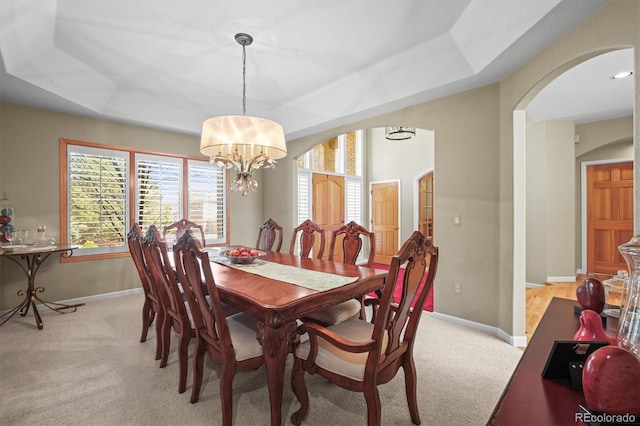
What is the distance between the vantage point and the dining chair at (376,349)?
4.68 feet

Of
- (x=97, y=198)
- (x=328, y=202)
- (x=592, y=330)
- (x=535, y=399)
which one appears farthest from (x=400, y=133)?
(x=535, y=399)

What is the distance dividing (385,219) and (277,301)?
→ 5791 millimetres

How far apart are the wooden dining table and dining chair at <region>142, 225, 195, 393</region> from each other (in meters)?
0.29

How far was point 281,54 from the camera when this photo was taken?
3146 mm

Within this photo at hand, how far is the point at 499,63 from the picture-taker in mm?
2648

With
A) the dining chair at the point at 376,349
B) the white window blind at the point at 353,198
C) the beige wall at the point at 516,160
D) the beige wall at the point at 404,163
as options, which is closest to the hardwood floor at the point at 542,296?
the beige wall at the point at 516,160

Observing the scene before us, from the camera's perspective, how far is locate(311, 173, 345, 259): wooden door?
6516 millimetres

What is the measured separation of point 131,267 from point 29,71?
2.70 meters

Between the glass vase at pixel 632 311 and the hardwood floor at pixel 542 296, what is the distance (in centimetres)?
263

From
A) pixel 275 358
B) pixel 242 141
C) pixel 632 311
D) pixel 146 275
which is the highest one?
pixel 242 141

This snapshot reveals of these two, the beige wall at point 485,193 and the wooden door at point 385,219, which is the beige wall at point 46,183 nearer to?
the beige wall at point 485,193

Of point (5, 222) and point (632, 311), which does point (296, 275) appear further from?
point (5, 222)

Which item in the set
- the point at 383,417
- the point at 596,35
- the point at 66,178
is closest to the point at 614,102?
the point at 596,35

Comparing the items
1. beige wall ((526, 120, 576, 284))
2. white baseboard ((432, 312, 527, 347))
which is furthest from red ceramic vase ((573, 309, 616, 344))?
beige wall ((526, 120, 576, 284))
